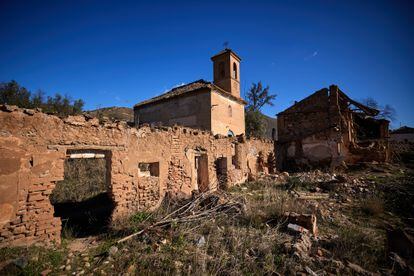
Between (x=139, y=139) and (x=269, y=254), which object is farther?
(x=139, y=139)

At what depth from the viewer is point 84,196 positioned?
9.15 meters

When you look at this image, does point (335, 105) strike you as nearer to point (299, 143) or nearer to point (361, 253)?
point (299, 143)

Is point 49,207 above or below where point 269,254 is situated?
above

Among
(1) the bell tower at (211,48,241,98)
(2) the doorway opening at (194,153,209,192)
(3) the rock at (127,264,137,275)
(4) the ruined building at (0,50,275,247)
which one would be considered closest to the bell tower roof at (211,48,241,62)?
(1) the bell tower at (211,48,241,98)

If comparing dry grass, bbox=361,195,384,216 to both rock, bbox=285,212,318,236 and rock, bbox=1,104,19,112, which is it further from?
rock, bbox=1,104,19,112

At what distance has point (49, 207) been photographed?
472cm

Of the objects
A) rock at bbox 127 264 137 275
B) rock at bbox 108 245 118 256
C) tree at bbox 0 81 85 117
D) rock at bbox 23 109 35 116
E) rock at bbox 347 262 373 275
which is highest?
tree at bbox 0 81 85 117

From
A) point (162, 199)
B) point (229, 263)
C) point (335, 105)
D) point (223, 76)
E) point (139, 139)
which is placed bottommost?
point (229, 263)

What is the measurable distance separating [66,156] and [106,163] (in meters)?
1.11

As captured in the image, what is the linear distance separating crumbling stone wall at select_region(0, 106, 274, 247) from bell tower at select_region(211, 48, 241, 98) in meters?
11.9

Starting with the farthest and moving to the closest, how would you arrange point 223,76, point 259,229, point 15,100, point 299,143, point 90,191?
1. point 223,76
2. point 299,143
3. point 15,100
4. point 90,191
5. point 259,229

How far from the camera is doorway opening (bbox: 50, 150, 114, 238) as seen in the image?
19.1 feet

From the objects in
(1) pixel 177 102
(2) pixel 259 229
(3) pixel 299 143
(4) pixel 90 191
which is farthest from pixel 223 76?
(2) pixel 259 229

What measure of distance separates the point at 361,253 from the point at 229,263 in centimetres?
254
